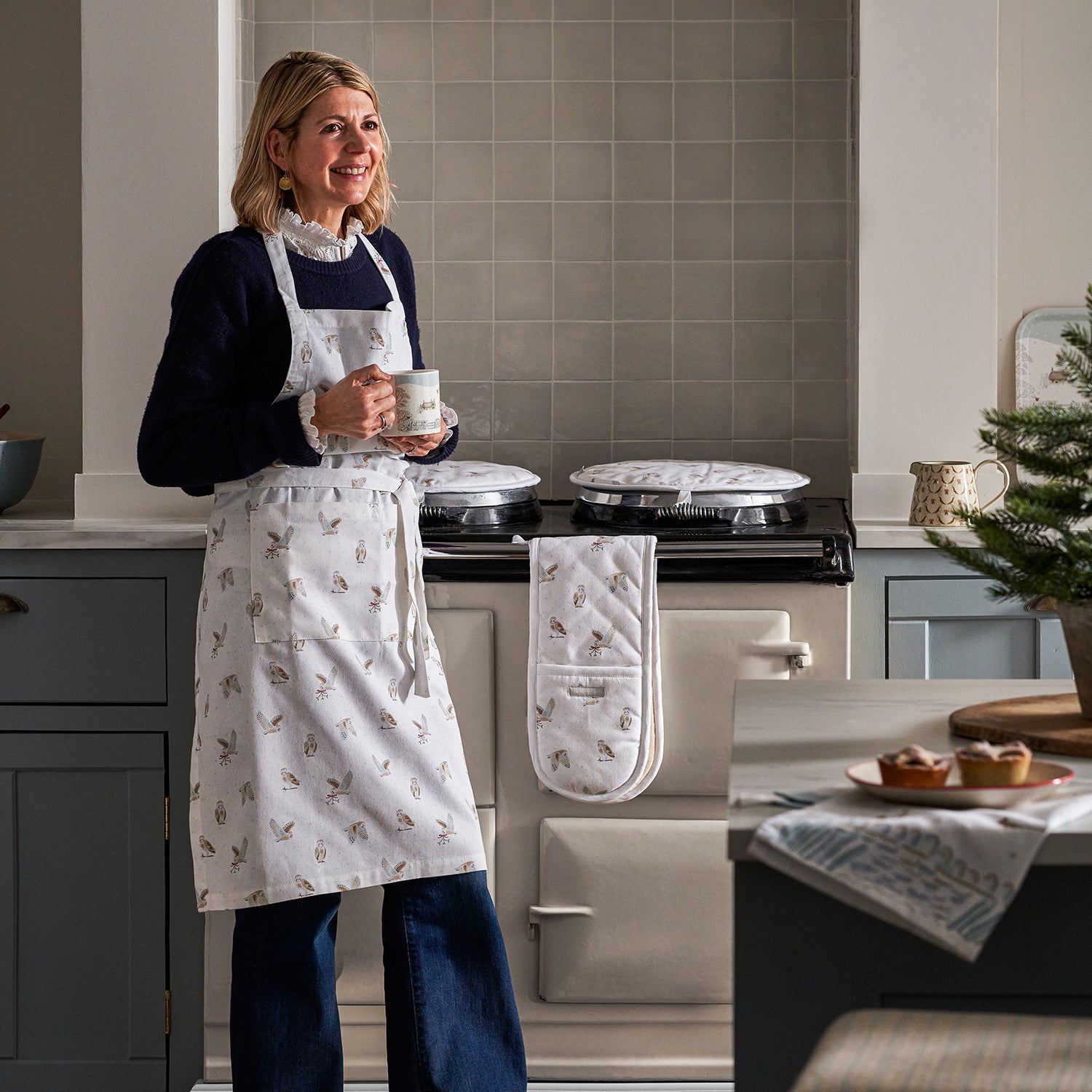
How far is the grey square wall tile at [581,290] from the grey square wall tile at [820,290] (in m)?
0.39

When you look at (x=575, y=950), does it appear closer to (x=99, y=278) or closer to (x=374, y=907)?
(x=374, y=907)

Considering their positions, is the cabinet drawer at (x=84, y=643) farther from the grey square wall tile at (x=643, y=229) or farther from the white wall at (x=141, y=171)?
the grey square wall tile at (x=643, y=229)

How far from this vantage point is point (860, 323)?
2.44 m

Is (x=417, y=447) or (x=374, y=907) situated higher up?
(x=417, y=447)

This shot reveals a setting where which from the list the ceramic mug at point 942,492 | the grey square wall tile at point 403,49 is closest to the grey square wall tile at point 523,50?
the grey square wall tile at point 403,49

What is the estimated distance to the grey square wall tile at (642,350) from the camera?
2.86 metres

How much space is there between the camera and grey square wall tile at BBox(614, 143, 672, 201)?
282 cm

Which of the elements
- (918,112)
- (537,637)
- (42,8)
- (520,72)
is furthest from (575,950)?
(42,8)

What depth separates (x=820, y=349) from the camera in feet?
9.30

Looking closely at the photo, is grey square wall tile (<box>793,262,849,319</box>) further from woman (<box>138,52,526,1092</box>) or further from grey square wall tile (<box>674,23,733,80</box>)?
woman (<box>138,52,526,1092</box>)

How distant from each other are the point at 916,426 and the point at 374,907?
4.13 ft

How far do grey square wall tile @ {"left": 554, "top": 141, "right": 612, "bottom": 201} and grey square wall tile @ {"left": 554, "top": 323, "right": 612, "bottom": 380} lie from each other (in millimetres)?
264

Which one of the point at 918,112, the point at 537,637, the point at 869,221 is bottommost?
the point at 537,637

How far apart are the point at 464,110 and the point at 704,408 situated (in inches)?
31.1
